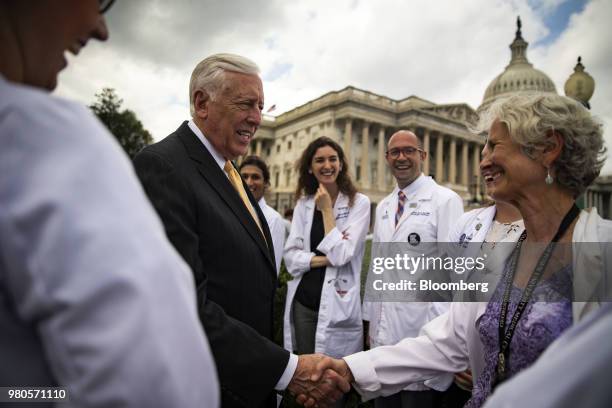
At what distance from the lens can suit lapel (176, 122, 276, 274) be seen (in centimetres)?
243

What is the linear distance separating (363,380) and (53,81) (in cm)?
220

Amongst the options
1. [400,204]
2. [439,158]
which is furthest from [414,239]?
[439,158]

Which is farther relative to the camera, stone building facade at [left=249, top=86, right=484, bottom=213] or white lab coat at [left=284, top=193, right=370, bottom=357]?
stone building facade at [left=249, top=86, right=484, bottom=213]

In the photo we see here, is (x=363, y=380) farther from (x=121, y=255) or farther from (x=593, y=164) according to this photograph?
(x=121, y=255)

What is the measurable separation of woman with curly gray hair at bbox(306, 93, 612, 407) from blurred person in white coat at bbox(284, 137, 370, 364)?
2.16 meters

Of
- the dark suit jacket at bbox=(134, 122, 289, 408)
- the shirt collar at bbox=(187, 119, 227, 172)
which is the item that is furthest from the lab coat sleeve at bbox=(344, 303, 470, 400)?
the shirt collar at bbox=(187, 119, 227, 172)

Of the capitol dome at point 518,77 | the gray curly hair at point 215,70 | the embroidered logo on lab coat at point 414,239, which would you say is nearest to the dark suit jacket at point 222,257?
the gray curly hair at point 215,70

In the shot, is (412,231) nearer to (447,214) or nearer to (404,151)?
(447,214)

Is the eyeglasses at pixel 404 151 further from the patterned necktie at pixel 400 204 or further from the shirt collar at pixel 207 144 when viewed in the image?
the shirt collar at pixel 207 144

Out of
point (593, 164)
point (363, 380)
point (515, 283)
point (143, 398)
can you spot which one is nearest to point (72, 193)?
point (143, 398)

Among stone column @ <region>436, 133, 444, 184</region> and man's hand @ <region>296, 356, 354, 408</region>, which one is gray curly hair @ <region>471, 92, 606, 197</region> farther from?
stone column @ <region>436, 133, 444, 184</region>

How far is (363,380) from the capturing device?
2.40 meters

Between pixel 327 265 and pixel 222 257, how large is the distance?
275 cm

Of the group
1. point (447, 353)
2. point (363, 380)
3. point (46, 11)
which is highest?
point (46, 11)
